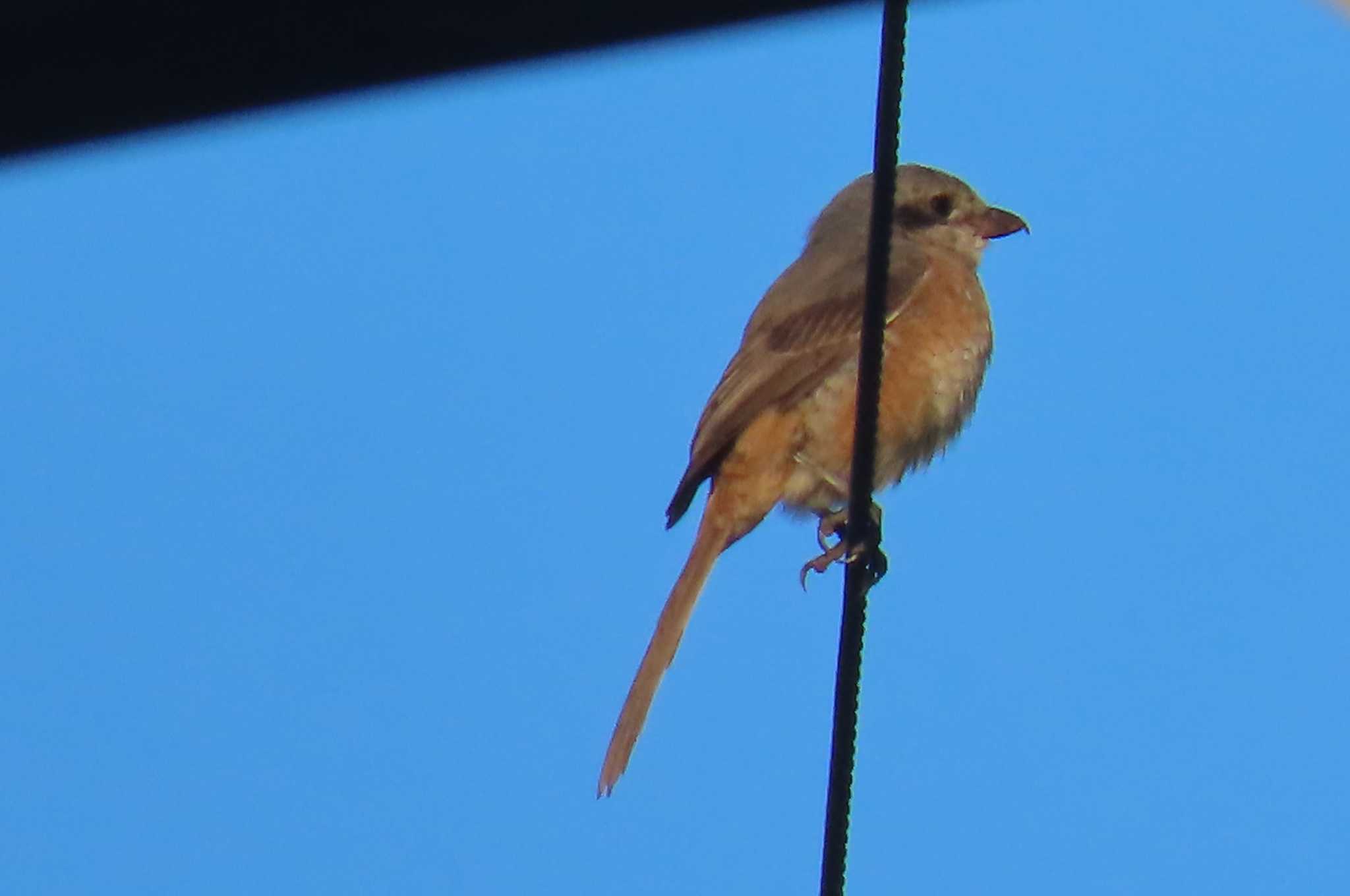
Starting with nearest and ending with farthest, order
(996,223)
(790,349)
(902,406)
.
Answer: (902,406) → (790,349) → (996,223)

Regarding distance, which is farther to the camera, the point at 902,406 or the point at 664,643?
the point at 902,406

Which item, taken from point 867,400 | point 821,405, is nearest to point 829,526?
point 821,405

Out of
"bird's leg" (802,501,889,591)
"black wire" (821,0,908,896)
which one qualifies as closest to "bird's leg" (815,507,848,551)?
"bird's leg" (802,501,889,591)

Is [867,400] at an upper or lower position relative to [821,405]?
lower

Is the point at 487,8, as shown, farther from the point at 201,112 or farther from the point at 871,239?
the point at 871,239

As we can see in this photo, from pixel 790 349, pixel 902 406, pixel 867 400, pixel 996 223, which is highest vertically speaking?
pixel 996 223

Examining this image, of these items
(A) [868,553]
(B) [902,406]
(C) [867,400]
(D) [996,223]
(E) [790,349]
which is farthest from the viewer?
(D) [996,223]

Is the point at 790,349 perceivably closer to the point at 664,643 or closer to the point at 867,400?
the point at 664,643
